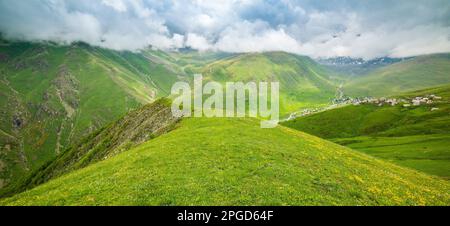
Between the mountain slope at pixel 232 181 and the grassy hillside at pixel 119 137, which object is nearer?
the mountain slope at pixel 232 181

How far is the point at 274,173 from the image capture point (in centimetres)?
3288

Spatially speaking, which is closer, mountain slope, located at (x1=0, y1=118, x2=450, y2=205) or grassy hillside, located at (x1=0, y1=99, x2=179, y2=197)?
mountain slope, located at (x1=0, y1=118, x2=450, y2=205)

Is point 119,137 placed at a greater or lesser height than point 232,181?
lesser

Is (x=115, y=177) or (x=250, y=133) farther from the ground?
(x=250, y=133)

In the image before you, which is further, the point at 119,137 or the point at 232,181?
the point at 119,137

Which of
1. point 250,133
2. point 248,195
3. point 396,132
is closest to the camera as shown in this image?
point 248,195

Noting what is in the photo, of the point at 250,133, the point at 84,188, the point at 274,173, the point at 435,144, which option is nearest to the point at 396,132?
the point at 435,144

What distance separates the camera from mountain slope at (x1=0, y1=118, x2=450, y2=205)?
27.1 meters

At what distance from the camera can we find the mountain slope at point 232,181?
27087mm

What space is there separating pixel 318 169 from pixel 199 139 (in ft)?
60.6

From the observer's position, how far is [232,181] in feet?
97.8
